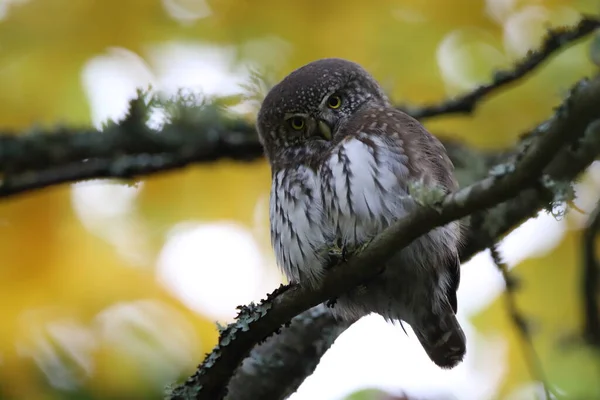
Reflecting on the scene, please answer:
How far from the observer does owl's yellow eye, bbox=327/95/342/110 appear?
3.93 meters

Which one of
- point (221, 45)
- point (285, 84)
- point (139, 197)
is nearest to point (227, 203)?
point (139, 197)

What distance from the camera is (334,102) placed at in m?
3.95

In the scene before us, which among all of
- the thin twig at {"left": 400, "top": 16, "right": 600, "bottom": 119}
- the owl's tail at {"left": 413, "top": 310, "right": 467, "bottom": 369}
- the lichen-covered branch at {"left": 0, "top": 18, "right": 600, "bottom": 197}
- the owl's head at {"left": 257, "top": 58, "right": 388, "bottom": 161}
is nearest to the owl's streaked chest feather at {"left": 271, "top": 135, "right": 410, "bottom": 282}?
the owl's head at {"left": 257, "top": 58, "right": 388, "bottom": 161}

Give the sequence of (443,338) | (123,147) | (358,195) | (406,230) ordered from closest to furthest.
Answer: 1. (406,230)
2. (358,195)
3. (443,338)
4. (123,147)

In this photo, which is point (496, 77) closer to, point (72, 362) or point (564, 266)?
point (564, 266)

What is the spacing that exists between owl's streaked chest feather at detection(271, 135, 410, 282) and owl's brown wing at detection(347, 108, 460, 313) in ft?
0.12

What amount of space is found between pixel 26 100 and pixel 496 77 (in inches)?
106

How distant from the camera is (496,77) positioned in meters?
3.96

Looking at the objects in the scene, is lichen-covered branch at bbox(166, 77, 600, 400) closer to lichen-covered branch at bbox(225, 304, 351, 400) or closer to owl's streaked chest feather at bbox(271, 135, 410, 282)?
owl's streaked chest feather at bbox(271, 135, 410, 282)

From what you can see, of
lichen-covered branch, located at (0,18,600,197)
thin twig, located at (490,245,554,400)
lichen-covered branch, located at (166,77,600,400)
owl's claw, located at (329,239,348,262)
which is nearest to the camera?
lichen-covered branch, located at (166,77,600,400)

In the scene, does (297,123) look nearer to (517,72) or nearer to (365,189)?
(365,189)

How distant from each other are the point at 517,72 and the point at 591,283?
112 centimetres

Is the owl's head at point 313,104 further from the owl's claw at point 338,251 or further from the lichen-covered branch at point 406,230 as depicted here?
the lichen-covered branch at point 406,230

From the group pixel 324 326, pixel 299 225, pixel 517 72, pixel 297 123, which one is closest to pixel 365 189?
pixel 299 225
